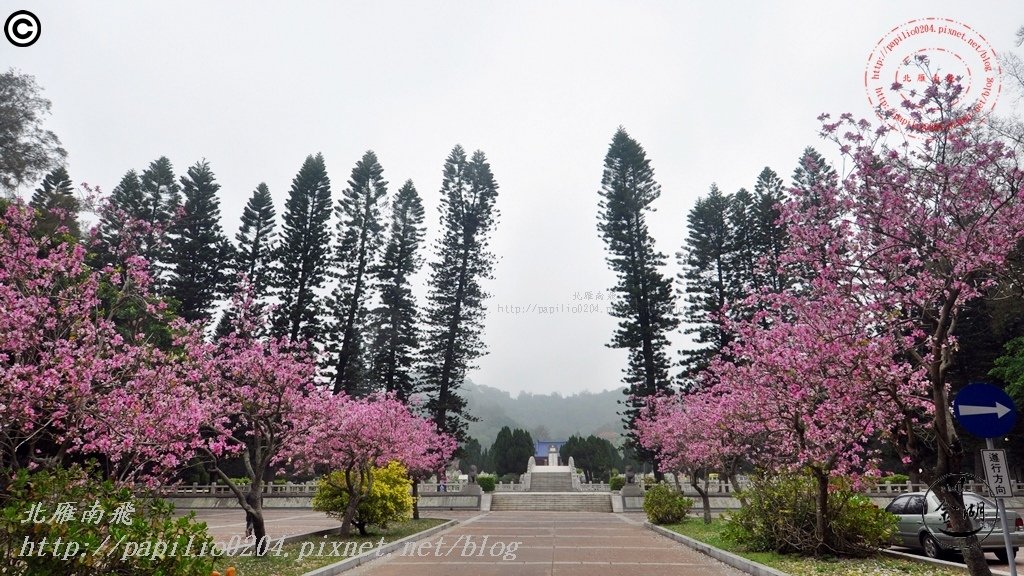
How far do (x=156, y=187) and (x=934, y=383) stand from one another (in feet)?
129

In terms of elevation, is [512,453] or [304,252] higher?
[304,252]

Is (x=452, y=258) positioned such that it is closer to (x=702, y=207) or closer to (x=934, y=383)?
(x=702, y=207)

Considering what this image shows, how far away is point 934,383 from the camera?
5891 mm

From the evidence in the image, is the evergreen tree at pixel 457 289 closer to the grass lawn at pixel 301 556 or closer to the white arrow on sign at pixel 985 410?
the grass lawn at pixel 301 556

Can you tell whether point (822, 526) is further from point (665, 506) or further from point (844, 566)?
point (665, 506)

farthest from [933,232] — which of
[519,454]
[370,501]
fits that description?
[519,454]

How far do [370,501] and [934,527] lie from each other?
1099 centimetres

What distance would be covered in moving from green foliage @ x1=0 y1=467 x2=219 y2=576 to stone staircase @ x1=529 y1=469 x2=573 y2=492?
30285 mm

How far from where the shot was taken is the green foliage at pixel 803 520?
31.1 feet

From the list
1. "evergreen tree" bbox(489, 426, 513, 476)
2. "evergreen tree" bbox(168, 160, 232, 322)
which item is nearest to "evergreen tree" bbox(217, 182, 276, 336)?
"evergreen tree" bbox(168, 160, 232, 322)

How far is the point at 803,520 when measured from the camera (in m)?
9.94

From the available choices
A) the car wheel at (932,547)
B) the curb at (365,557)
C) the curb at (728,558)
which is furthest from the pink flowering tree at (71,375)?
the car wheel at (932,547)

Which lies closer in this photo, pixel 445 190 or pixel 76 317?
pixel 76 317

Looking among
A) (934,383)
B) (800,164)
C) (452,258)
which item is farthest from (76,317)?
(800,164)
